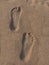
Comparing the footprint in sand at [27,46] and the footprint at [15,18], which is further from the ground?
the footprint at [15,18]

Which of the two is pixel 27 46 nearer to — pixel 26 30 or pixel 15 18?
pixel 26 30

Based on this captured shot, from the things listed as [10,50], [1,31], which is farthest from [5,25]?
[10,50]

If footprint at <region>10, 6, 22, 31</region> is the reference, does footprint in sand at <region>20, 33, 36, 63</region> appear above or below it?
below

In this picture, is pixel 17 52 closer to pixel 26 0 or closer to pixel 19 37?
pixel 19 37

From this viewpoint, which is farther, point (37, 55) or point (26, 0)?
point (26, 0)
